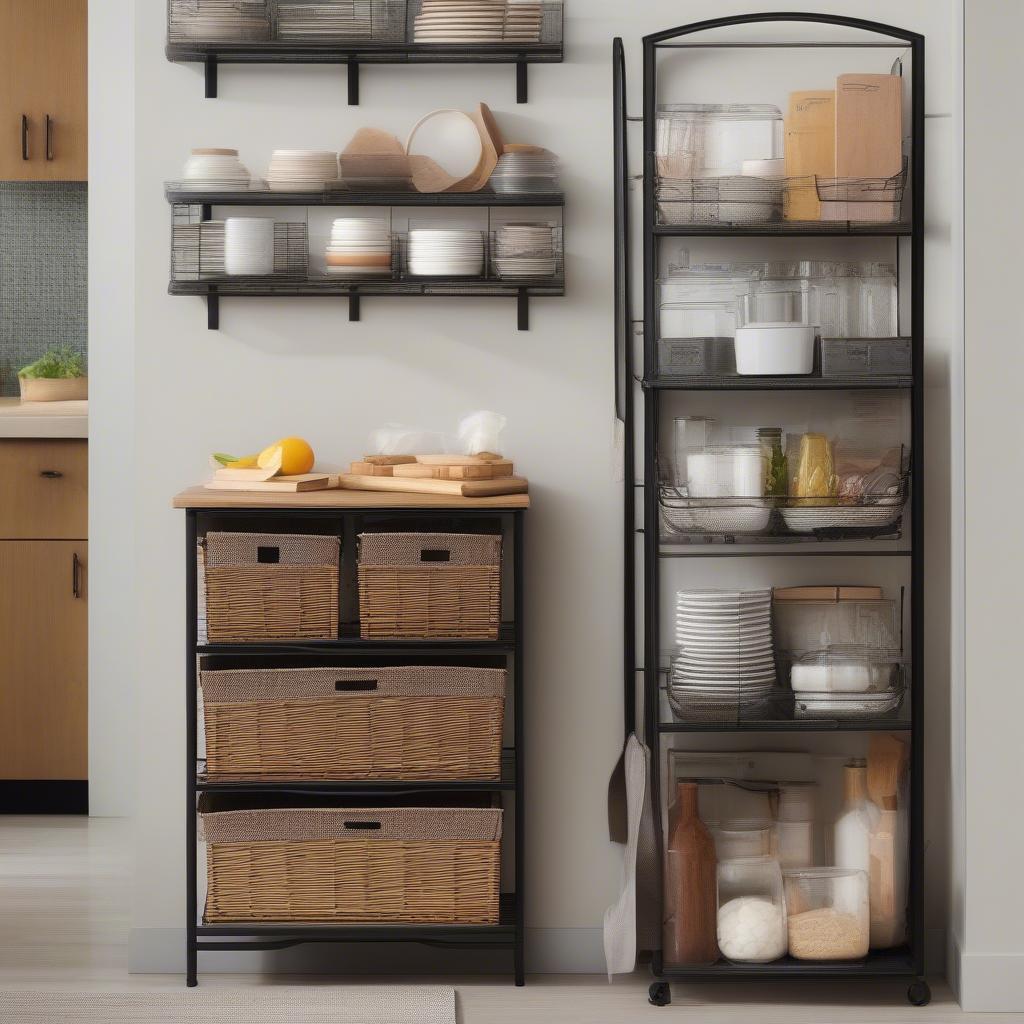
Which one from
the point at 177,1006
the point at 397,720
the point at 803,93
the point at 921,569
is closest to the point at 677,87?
the point at 803,93

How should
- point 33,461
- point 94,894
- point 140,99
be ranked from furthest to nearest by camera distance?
point 33,461 → point 94,894 → point 140,99

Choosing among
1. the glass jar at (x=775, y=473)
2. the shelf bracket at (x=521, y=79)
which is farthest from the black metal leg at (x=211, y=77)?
the glass jar at (x=775, y=473)

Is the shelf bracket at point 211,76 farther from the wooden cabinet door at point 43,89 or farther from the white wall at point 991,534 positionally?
the wooden cabinet door at point 43,89

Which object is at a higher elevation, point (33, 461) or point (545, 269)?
point (545, 269)

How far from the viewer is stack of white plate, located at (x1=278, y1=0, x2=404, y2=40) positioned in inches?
107

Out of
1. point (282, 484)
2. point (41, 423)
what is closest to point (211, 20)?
point (282, 484)

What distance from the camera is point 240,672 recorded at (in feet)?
8.62

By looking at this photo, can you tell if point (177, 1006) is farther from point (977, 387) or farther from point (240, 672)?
point (977, 387)

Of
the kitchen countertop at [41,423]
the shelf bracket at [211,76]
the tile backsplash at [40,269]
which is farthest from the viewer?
the tile backsplash at [40,269]

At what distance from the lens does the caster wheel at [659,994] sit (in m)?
2.68

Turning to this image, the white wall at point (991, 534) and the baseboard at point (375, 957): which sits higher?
the white wall at point (991, 534)

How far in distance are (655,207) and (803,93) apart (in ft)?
1.27

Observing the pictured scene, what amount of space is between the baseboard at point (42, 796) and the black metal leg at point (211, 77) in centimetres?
227

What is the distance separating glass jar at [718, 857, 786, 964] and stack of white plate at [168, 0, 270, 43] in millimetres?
1972
